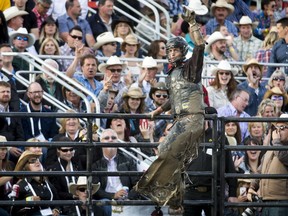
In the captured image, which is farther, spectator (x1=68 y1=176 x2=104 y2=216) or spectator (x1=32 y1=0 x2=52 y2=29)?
spectator (x1=32 y1=0 x2=52 y2=29)

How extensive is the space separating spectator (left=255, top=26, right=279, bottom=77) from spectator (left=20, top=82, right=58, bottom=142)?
5.33 meters

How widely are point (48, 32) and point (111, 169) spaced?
4.59m

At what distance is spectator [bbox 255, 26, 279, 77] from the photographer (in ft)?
79.9

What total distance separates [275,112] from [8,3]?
15.5ft

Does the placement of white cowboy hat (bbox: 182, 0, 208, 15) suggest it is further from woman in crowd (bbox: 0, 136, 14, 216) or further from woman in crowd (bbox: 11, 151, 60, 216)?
woman in crowd (bbox: 0, 136, 14, 216)

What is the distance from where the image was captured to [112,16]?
81.4 ft

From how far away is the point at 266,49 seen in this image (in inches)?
966

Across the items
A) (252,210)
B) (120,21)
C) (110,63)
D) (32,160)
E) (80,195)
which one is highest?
(120,21)

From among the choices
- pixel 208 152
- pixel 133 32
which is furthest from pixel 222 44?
pixel 208 152

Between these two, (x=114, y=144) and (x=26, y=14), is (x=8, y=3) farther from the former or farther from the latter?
(x=114, y=144)

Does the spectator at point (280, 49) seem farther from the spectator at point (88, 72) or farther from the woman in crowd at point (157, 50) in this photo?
the spectator at point (88, 72)

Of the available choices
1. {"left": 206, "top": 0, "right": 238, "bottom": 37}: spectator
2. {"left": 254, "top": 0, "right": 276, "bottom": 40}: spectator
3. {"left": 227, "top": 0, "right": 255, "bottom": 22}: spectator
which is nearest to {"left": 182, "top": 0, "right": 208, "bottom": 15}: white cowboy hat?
{"left": 206, "top": 0, "right": 238, "bottom": 37}: spectator

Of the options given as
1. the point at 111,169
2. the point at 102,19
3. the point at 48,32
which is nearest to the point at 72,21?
the point at 102,19

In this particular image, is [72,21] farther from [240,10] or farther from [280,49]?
[240,10]
